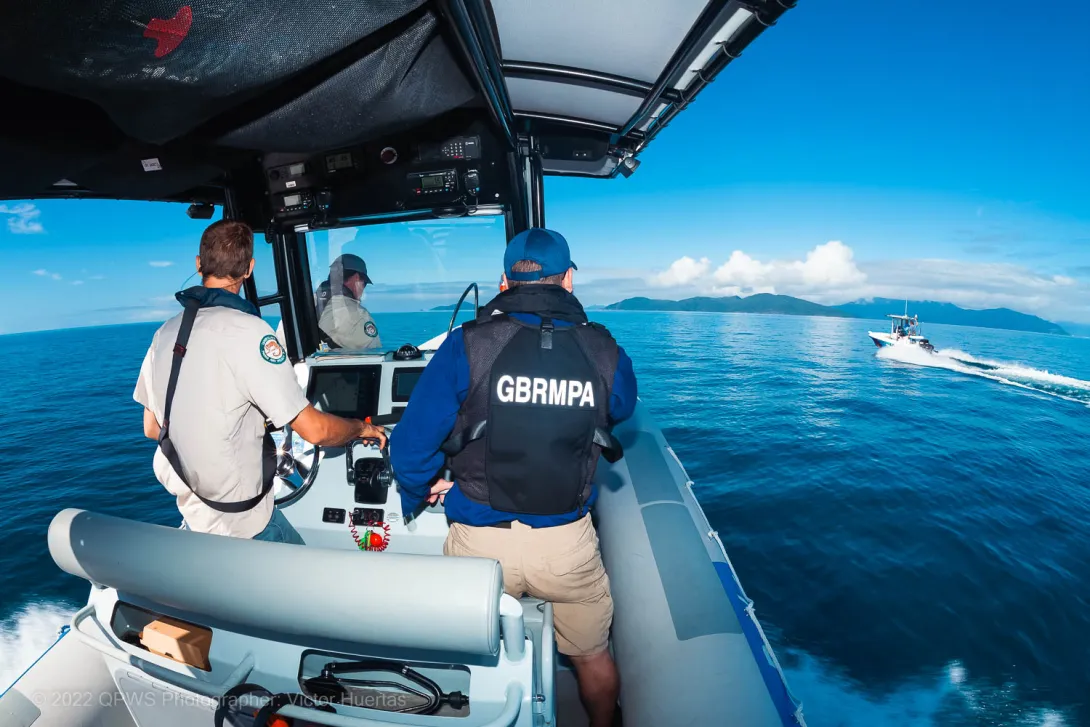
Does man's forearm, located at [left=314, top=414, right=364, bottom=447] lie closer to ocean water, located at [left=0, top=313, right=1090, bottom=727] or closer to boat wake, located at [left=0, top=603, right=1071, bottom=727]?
ocean water, located at [left=0, top=313, right=1090, bottom=727]

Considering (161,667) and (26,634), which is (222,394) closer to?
(161,667)

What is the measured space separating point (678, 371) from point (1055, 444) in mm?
10036

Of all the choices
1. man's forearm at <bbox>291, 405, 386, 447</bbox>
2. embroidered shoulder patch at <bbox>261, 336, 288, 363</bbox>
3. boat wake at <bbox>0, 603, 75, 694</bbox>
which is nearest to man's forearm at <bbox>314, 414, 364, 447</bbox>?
man's forearm at <bbox>291, 405, 386, 447</bbox>

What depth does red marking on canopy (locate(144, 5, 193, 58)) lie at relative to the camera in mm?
1040

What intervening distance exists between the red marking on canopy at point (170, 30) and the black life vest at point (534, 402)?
3.23 feet

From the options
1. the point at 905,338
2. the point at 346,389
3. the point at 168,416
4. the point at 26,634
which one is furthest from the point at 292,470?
the point at 905,338

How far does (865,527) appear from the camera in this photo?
6.03m

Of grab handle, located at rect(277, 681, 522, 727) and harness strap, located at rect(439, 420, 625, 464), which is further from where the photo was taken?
harness strap, located at rect(439, 420, 625, 464)

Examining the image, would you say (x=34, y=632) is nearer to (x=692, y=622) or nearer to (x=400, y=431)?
(x=400, y=431)

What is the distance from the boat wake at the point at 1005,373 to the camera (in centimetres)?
1725

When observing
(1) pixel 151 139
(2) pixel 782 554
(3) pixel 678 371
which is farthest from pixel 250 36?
(3) pixel 678 371

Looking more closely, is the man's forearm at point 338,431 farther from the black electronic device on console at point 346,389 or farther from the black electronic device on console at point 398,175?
the black electronic device on console at point 398,175

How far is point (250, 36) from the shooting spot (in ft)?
3.91

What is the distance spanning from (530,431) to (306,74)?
1492mm
